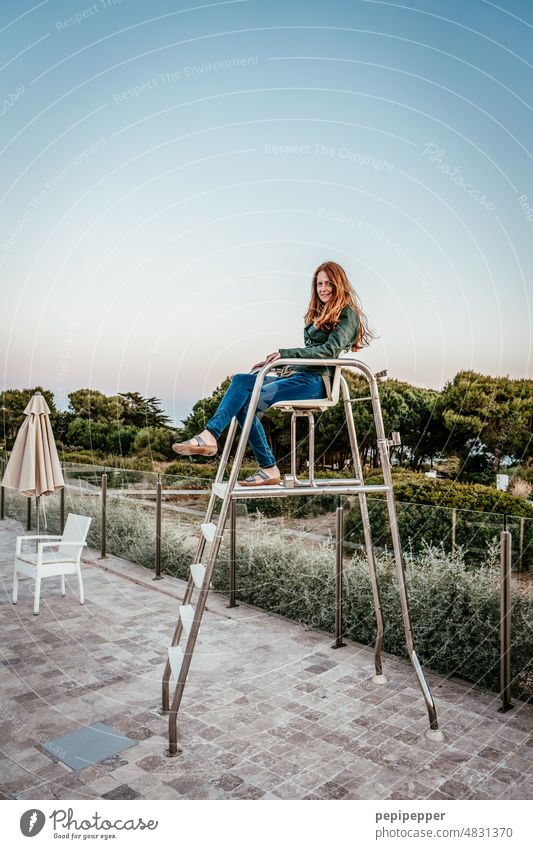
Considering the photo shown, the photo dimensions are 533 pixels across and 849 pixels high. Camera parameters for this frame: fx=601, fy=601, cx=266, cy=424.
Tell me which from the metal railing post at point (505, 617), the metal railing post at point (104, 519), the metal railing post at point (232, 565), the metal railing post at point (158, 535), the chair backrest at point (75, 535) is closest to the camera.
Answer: the metal railing post at point (505, 617)

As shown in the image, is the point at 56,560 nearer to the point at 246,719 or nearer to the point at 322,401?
the point at 246,719

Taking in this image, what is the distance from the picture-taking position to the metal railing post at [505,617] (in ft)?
9.85

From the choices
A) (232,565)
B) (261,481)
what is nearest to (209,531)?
(261,481)

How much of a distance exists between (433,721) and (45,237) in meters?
3.51

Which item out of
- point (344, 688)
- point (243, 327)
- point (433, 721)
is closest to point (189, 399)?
point (243, 327)

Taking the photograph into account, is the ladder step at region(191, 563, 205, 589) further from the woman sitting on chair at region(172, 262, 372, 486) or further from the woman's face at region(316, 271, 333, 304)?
the woman's face at region(316, 271, 333, 304)

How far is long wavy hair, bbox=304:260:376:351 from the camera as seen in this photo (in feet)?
A: 7.98

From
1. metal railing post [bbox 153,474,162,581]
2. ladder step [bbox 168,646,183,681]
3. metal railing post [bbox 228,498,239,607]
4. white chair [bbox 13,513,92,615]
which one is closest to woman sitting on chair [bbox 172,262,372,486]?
ladder step [bbox 168,646,183,681]

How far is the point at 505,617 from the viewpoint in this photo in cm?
306

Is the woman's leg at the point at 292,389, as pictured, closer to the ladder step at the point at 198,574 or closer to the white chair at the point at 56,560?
the ladder step at the point at 198,574

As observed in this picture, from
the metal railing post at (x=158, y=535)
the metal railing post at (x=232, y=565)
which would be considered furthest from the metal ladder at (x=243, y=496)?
the metal railing post at (x=158, y=535)

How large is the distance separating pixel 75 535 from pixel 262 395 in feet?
10.4

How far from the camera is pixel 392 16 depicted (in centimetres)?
308
